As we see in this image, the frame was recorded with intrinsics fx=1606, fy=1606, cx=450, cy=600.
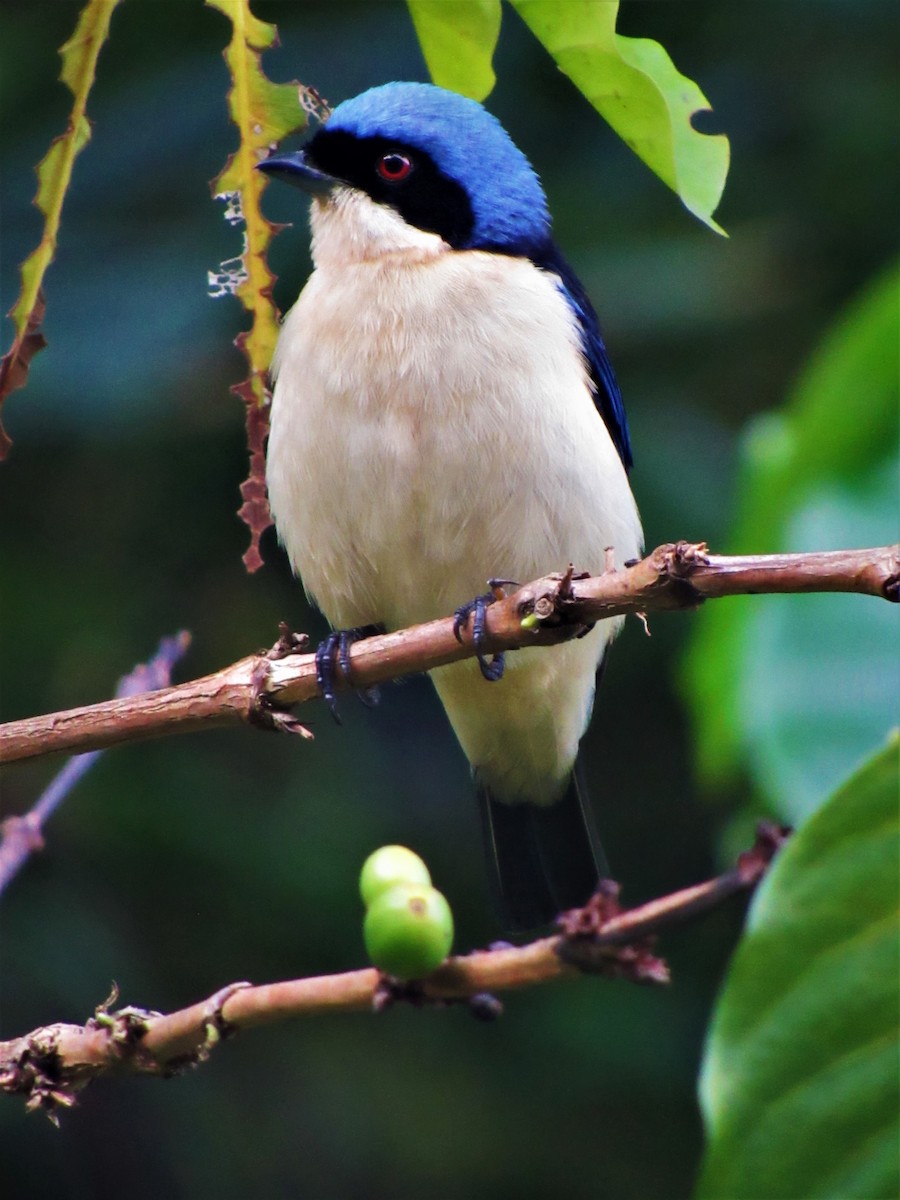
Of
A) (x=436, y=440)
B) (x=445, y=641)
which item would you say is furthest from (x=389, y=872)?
(x=436, y=440)

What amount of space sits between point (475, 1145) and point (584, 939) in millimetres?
3845

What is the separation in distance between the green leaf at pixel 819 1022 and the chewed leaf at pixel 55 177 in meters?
1.14

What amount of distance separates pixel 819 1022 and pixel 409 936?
501 millimetres

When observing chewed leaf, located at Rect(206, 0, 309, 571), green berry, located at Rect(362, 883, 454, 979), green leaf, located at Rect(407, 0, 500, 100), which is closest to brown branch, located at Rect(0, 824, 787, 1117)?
green berry, located at Rect(362, 883, 454, 979)

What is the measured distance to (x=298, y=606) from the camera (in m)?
5.45

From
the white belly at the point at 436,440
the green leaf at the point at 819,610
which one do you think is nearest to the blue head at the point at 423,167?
the white belly at the point at 436,440

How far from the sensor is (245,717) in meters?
2.23

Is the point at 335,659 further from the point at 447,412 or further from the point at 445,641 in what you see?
the point at 447,412

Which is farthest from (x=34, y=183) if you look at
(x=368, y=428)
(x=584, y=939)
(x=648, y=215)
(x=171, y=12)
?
(x=584, y=939)

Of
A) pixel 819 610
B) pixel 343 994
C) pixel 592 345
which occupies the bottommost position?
pixel 343 994

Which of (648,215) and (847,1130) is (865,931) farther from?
(648,215)

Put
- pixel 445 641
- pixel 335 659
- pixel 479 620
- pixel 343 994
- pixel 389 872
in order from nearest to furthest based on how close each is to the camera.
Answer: pixel 343 994 < pixel 389 872 < pixel 445 641 < pixel 479 620 < pixel 335 659

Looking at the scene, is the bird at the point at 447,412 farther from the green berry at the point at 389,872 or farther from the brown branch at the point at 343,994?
the brown branch at the point at 343,994

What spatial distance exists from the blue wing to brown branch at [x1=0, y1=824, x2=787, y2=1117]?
182cm
